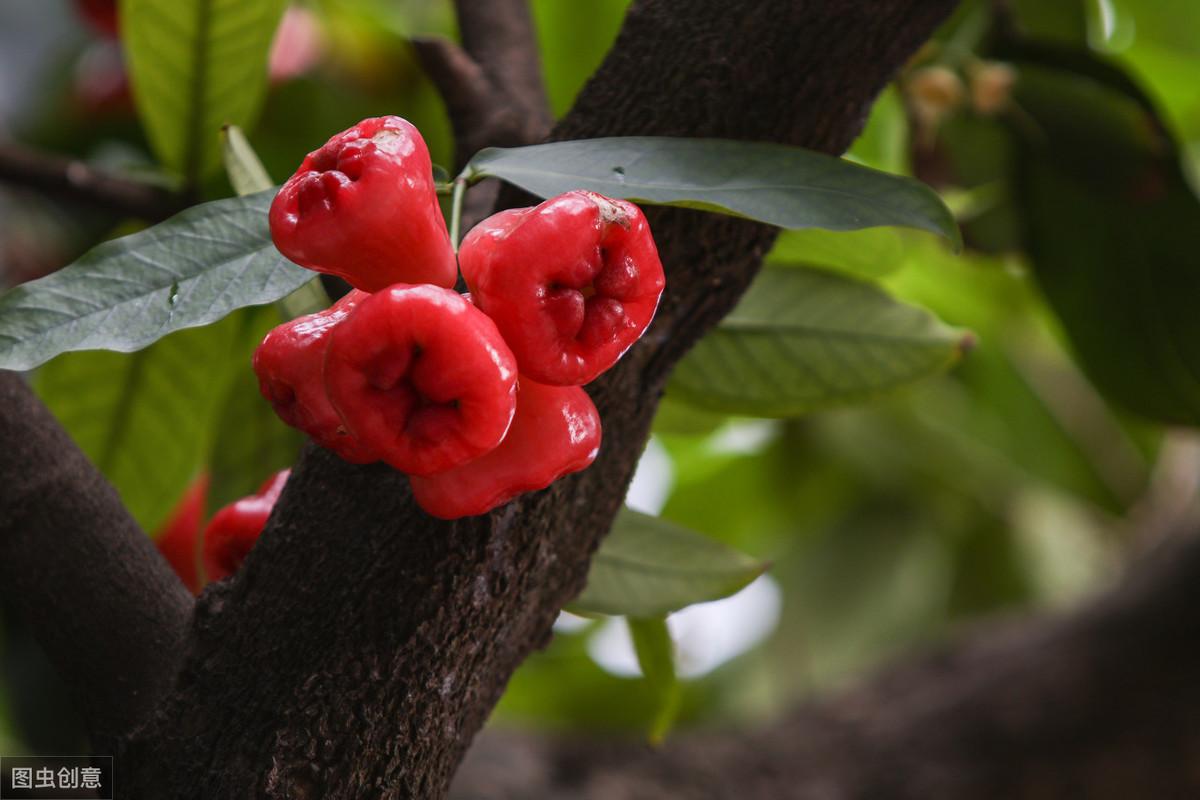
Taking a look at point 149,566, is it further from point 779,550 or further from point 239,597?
point 779,550

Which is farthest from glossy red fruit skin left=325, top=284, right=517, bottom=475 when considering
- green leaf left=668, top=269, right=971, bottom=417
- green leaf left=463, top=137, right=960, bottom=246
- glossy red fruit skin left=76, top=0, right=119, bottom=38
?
glossy red fruit skin left=76, top=0, right=119, bottom=38

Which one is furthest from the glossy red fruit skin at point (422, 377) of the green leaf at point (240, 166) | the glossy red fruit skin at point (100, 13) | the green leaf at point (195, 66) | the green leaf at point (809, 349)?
the glossy red fruit skin at point (100, 13)

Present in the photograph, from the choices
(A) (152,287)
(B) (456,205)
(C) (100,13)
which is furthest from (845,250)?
(C) (100,13)

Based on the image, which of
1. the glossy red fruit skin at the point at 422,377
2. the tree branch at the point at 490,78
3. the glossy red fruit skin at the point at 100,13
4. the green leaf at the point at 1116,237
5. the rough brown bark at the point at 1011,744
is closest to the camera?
the glossy red fruit skin at the point at 422,377

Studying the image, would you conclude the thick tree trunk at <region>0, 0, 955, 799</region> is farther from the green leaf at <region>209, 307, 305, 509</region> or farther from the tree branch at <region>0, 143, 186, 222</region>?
the tree branch at <region>0, 143, 186, 222</region>

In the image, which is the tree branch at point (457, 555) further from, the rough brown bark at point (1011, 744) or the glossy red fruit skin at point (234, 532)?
the rough brown bark at point (1011, 744)

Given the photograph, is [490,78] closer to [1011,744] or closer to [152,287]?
[152,287]
